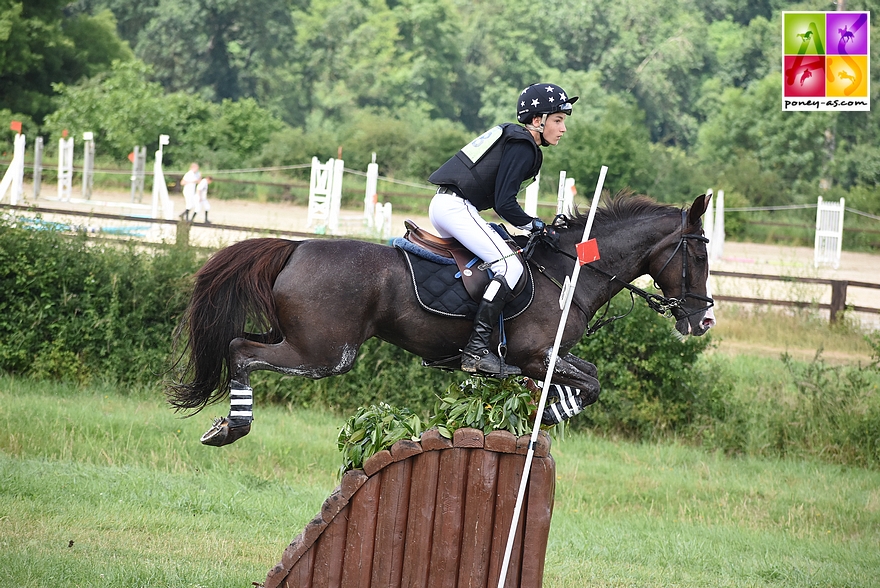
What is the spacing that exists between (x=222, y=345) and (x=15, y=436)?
405 centimetres

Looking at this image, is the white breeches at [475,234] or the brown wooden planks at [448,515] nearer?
the brown wooden planks at [448,515]

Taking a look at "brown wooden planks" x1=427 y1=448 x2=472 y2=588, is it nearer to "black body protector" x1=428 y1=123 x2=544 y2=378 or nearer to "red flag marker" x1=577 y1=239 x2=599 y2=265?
"black body protector" x1=428 y1=123 x2=544 y2=378

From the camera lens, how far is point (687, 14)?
5394cm

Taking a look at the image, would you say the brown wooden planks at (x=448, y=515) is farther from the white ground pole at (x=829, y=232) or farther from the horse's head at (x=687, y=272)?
the white ground pole at (x=829, y=232)

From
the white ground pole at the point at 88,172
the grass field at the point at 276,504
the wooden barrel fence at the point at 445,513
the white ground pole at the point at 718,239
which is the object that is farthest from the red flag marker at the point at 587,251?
the white ground pole at the point at 88,172

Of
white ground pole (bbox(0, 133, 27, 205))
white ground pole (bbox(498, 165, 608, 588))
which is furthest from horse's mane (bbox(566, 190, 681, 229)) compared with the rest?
white ground pole (bbox(0, 133, 27, 205))

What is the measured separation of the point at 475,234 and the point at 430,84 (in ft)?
151

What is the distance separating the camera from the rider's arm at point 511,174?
5.50 m

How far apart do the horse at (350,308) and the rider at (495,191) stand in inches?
7.2

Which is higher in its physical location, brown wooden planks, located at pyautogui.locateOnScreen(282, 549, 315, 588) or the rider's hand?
the rider's hand

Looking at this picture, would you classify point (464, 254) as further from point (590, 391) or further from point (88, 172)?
point (88, 172)

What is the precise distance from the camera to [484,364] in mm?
5543

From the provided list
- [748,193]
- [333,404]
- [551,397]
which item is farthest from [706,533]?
[748,193]

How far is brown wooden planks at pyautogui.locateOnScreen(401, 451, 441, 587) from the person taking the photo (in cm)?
489
